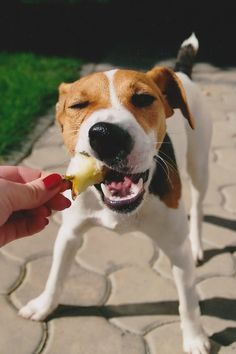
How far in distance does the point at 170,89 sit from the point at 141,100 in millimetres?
393

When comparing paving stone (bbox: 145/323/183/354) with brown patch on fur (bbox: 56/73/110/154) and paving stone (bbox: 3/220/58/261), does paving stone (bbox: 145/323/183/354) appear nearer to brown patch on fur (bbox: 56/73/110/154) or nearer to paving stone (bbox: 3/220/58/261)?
paving stone (bbox: 3/220/58/261)

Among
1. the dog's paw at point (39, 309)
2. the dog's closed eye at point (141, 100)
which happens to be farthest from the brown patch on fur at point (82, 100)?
the dog's paw at point (39, 309)

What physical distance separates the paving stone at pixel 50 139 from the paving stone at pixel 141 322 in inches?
98.9

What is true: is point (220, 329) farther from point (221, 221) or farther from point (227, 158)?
point (227, 158)

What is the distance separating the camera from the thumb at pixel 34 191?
2.25m

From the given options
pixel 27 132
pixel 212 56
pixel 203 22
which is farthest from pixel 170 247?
pixel 203 22

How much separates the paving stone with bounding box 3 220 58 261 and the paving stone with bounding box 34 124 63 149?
1.56 meters

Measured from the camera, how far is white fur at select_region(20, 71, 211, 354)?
7.78 ft

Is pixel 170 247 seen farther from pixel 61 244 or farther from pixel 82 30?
pixel 82 30

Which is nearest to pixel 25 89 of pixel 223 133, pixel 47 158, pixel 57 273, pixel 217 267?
pixel 47 158

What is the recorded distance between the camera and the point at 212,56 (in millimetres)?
8867

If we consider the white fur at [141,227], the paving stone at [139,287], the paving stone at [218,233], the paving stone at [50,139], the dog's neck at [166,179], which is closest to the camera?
the white fur at [141,227]

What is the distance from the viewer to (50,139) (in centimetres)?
552

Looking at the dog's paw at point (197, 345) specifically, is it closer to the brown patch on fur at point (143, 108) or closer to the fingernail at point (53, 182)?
the brown patch on fur at point (143, 108)
